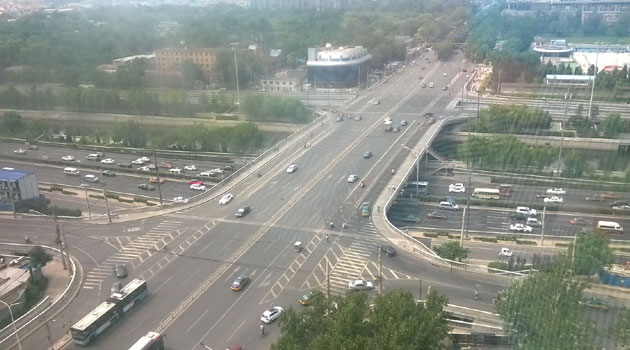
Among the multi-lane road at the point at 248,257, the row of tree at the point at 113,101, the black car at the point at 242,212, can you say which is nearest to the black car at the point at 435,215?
the multi-lane road at the point at 248,257

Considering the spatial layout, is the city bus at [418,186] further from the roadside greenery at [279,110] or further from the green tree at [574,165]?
the roadside greenery at [279,110]

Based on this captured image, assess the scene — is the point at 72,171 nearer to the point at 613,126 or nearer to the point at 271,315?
the point at 271,315

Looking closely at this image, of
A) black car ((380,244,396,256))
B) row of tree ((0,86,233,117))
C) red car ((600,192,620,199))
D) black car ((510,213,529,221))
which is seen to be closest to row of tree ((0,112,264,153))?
row of tree ((0,86,233,117))

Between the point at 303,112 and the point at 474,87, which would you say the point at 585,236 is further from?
the point at 474,87

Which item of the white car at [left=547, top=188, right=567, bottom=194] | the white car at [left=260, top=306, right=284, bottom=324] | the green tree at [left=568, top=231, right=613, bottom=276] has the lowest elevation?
the white car at [left=547, top=188, right=567, bottom=194]

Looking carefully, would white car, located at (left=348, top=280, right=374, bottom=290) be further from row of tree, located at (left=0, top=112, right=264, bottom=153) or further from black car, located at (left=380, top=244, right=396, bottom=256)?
row of tree, located at (left=0, top=112, right=264, bottom=153)

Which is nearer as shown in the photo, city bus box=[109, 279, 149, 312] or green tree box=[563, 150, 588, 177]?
city bus box=[109, 279, 149, 312]
